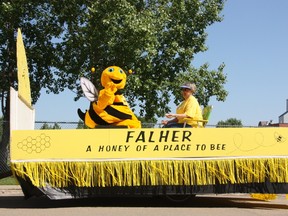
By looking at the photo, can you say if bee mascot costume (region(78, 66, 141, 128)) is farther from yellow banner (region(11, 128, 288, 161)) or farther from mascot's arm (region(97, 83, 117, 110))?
yellow banner (region(11, 128, 288, 161))

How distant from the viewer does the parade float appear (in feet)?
25.2

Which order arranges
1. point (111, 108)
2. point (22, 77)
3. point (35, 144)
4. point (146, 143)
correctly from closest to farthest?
point (35, 144) → point (146, 143) → point (111, 108) → point (22, 77)

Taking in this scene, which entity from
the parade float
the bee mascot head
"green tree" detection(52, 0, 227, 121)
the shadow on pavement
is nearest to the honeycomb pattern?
the parade float

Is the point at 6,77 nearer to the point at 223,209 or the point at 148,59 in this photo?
the point at 148,59

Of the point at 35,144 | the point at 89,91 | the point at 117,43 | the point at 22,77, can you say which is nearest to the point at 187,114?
the point at 89,91

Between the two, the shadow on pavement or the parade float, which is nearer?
the parade float

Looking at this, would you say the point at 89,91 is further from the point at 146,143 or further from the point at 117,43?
the point at 117,43

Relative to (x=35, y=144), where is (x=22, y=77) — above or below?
above

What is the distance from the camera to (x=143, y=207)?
8.05 meters

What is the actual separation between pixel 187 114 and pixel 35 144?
2.47 meters

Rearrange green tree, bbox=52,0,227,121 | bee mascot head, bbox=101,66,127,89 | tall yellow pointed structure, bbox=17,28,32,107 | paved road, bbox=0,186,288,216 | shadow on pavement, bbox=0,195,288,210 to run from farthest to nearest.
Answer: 1. green tree, bbox=52,0,227,121
2. bee mascot head, bbox=101,66,127,89
3. tall yellow pointed structure, bbox=17,28,32,107
4. shadow on pavement, bbox=0,195,288,210
5. paved road, bbox=0,186,288,216

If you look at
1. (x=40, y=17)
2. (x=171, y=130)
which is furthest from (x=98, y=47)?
(x=171, y=130)

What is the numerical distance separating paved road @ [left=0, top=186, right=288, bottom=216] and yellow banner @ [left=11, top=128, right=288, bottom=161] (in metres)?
0.79

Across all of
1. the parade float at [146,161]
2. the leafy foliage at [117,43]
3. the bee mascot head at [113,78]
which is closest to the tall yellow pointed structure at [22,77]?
the parade float at [146,161]
